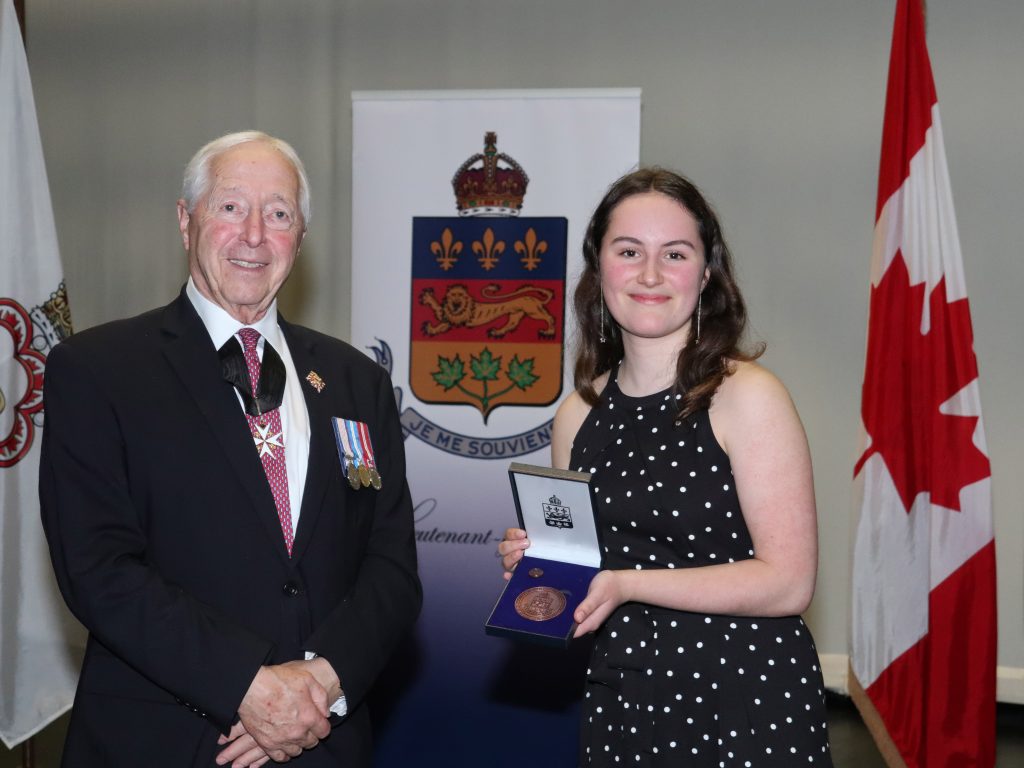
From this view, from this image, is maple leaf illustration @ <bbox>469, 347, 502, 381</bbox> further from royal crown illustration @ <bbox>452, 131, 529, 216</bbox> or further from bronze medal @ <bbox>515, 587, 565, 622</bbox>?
bronze medal @ <bbox>515, 587, 565, 622</bbox>

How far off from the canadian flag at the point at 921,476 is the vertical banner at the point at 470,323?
108 cm

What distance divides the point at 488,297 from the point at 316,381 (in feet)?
7.13

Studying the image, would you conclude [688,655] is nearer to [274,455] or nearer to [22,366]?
[274,455]

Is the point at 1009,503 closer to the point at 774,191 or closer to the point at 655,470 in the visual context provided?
the point at 774,191

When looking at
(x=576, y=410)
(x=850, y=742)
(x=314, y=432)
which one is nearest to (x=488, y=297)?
(x=576, y=410)

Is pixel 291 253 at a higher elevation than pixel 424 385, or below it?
higher

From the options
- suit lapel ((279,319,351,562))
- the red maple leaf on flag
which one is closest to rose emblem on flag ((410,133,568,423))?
the red maple leaf on flag

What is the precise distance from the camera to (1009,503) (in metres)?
5.02

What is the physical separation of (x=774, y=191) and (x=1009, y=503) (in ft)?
6.52

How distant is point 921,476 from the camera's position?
3795 mm

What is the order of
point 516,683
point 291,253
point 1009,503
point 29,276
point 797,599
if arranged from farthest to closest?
point 1009,503, point 516,683, point 29,276, point 291,253, point 797,599

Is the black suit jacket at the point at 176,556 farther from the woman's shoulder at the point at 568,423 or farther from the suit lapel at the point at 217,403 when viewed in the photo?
the woman's shoulder at the point at 568,423

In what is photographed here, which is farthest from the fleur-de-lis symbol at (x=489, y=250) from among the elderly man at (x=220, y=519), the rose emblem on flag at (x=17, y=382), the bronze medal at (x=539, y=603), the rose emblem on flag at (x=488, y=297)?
the bronze medal at (x=539, y=603)

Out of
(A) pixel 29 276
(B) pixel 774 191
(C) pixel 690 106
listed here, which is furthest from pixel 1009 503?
(A) pixel 29 276
